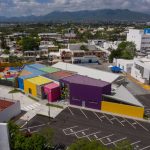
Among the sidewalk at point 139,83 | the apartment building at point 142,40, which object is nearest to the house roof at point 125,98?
the sidewalk at point 139,83

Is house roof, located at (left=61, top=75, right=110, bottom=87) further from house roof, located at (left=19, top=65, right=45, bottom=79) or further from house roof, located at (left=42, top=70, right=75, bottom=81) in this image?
house roof, located at (left=19, top=65, right=45, bottom=79)

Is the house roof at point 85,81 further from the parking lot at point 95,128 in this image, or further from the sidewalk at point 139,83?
the sidewalk at point 139,83

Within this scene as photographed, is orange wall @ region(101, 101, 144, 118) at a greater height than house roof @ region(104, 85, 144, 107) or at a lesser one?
lesser

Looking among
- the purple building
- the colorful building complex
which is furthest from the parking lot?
the purple building

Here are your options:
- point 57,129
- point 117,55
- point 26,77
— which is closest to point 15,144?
point 57,129

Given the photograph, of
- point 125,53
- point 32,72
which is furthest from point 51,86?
point 125,53

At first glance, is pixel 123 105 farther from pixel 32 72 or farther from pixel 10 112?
pixel 32 72
